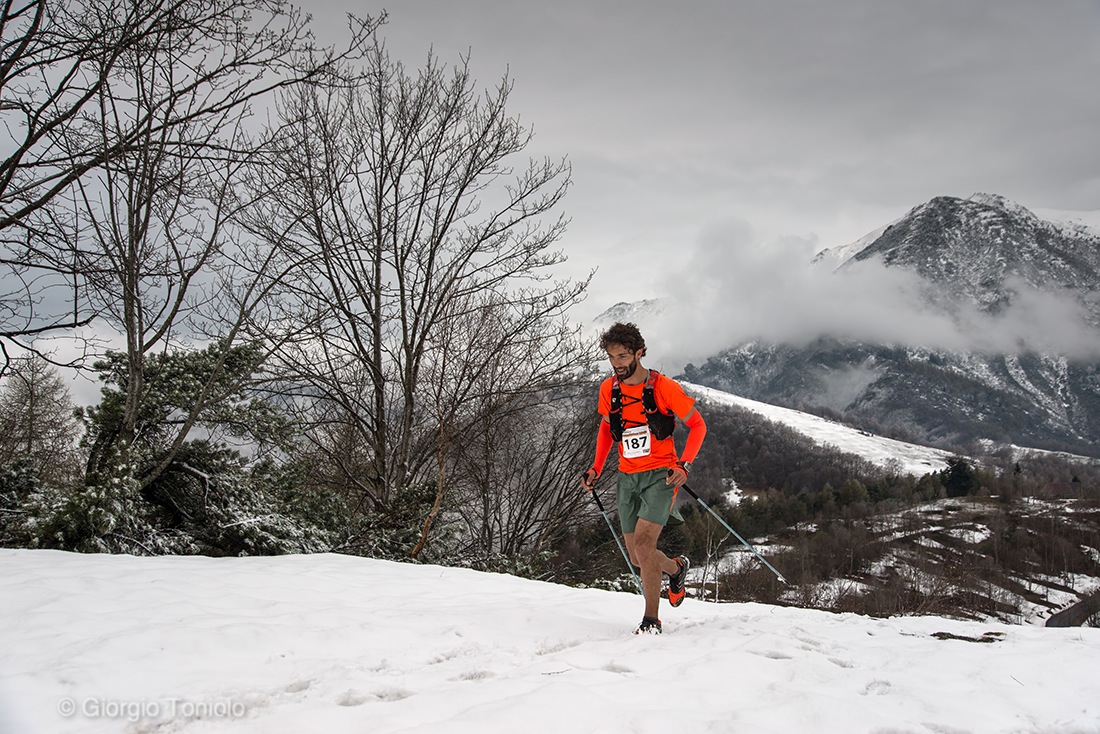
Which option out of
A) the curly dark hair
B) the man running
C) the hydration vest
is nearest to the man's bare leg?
the man running

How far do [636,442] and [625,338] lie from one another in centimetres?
79

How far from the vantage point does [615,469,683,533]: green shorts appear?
4.43 meters

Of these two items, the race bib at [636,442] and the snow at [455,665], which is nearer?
the snow at [455,665]

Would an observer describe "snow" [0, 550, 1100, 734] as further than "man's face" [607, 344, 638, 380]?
No

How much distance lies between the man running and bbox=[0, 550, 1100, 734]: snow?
0.53 meters

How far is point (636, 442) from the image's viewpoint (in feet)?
14.8

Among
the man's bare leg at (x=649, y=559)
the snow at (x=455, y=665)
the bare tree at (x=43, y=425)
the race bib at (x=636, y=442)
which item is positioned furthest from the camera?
the bare tree at (x=43, y=425)

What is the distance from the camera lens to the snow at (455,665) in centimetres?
245

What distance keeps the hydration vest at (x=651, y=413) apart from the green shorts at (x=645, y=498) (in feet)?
0.97

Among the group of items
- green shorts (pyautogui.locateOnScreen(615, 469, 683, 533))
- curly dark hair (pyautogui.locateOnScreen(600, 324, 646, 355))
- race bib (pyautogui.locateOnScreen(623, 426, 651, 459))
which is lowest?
green shorts (pyautogui.locateOnScreen(615, 469, 683, 533))

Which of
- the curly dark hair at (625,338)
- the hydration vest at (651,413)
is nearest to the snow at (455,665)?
the hydration vest at (651,413)

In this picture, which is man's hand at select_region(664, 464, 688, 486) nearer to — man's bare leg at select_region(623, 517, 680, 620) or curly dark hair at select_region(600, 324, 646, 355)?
man's bare leg at select_region(623, 517, 680, 620)

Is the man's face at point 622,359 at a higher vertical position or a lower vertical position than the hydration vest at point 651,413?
higher

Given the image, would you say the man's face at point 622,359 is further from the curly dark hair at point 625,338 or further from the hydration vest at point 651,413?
the hydration vest at point 651,413
